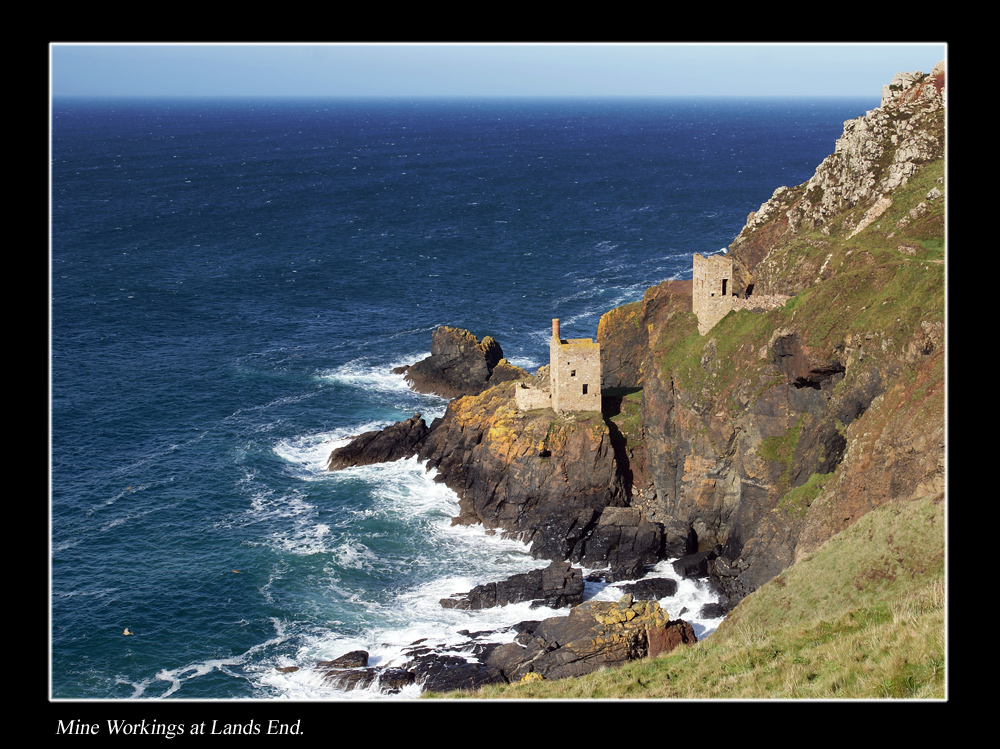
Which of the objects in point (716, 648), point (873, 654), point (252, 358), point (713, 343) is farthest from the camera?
point (252, 358)

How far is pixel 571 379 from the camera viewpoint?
6381cm

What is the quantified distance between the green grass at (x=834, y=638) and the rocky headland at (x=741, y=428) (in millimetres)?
3400

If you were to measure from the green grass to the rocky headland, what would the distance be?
340 cm

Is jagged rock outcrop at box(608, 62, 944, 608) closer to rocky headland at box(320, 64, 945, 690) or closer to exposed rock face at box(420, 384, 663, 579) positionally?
rocky headland at box(320, 64, 945, 690)

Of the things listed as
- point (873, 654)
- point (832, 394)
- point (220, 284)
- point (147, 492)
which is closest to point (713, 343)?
point (832, 394)

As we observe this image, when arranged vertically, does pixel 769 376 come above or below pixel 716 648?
above

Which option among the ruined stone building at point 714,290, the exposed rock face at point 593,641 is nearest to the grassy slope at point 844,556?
the ruined stone building at point 714,290

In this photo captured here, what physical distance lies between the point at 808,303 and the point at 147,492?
47032 millimetres

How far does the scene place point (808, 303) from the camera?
5794cm

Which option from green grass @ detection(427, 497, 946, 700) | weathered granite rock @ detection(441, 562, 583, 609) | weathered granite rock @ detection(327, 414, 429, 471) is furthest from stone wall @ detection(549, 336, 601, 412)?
green grass @ detection(427, 497, 946, 700)

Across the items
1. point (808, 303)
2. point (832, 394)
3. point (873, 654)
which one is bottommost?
point (873, 654)

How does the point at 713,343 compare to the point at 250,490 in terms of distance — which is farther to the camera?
the point at 250,490

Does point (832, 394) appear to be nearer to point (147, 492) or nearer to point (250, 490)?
point (250, 490)

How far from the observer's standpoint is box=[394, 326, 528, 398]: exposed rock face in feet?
283
